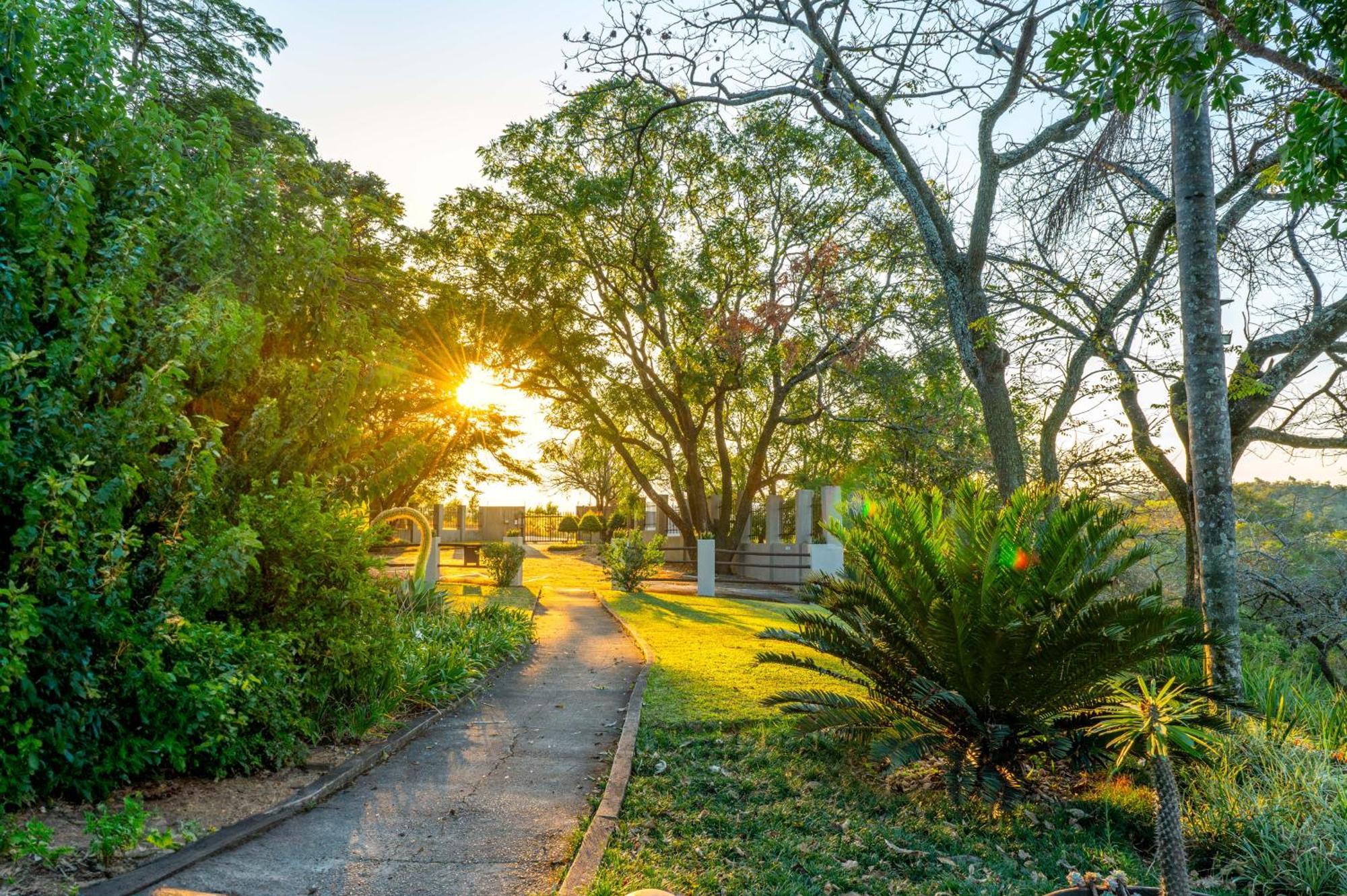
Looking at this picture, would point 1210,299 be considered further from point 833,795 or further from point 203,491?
point 203,491

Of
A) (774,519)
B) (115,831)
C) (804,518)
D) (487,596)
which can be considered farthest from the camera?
(774,519)

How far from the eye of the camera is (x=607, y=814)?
4.59 m

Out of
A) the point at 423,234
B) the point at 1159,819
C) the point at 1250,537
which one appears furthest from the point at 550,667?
the point at 423,234

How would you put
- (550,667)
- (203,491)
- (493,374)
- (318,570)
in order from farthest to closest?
(493,374), (550,667), (318,570), (203,491)

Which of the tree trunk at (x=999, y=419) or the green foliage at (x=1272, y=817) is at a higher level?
the tree trunk at (x=999, y=419)

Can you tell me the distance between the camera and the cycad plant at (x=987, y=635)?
488cm

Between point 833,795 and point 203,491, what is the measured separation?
14.1 ft

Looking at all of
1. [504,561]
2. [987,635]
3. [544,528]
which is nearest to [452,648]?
[987,635]

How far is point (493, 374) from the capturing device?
21.2m

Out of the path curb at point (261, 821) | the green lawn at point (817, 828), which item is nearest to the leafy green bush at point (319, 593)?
the path curb at point (261, 821)

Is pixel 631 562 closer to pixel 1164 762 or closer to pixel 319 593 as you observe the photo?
pixel 319 593

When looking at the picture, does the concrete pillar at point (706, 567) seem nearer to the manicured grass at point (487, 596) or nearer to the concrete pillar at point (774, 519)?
the manicured grass at point (487, 596)

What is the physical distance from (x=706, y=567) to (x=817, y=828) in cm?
1478

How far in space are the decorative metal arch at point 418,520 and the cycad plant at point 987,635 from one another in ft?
13.6
